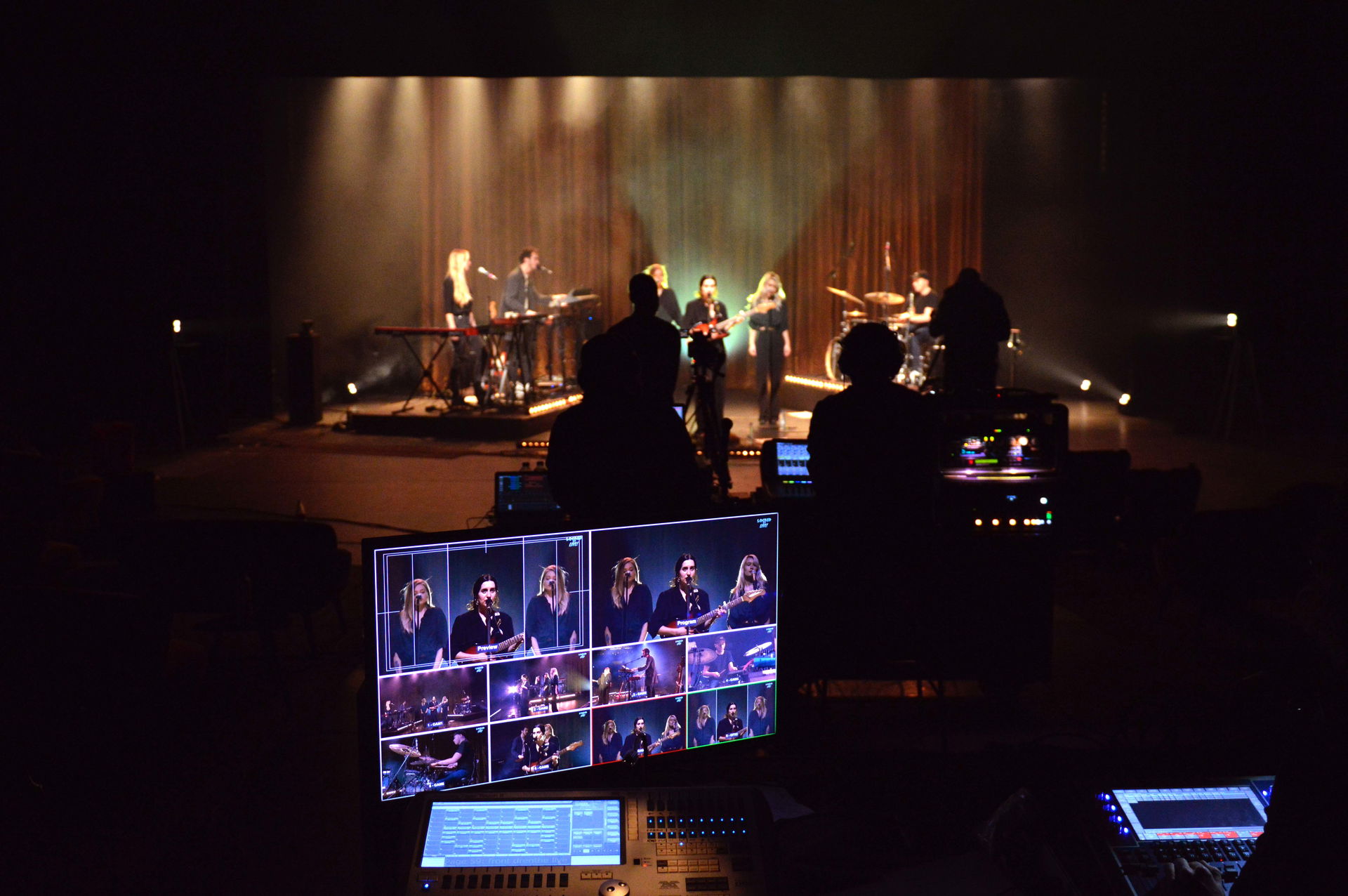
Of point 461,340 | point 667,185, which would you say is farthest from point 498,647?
point 667,185

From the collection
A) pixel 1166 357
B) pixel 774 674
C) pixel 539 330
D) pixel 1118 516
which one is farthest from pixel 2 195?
pixel 1166 357

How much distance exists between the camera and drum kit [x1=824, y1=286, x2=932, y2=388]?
13.3 m

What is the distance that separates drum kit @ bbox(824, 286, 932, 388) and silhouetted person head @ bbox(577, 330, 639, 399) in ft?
28.3

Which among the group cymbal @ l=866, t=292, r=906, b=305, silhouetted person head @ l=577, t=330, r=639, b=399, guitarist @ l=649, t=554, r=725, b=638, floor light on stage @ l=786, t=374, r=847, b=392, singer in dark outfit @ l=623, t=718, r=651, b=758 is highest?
cymbal @ l=866, t=292, r=906, b=305

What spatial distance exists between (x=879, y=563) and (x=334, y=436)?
358 inches

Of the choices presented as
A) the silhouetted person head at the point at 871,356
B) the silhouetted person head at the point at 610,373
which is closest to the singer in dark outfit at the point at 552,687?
the silhouetted person head at the point at 610,373

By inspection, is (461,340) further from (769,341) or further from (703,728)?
(703,728)

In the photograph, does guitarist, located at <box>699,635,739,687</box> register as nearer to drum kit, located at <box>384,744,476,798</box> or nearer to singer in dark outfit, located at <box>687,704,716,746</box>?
singer in dark outfit, located at <box>687,704,716,746</box>

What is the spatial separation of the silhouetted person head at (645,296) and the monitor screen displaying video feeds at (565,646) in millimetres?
4166

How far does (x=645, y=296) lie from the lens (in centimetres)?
606

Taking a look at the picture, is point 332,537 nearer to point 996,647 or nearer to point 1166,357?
point 996,647

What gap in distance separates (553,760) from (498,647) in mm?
209

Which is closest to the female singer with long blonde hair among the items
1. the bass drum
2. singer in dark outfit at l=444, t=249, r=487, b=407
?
singer in dark outfit at l=444, t=249, r=487, b=407

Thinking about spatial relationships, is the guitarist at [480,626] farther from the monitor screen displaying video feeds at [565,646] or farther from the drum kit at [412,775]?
the drum kit at [412,775]
